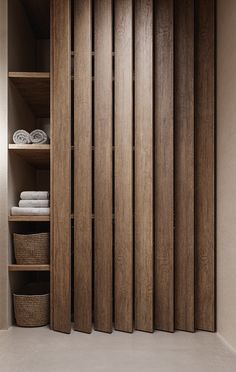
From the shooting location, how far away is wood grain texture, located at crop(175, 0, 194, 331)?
8.87 ft

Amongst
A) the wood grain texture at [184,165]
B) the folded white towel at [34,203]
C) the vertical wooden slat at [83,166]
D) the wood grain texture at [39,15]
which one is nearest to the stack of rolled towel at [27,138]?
the vertical wooden slat at [83,166]

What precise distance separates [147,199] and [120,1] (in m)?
1.24

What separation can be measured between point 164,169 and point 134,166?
0.19 m

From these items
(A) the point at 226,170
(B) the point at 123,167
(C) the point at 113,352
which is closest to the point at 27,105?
(B) the point at 123,167

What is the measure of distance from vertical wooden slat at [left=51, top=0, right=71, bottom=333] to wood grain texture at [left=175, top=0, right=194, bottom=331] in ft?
2.22

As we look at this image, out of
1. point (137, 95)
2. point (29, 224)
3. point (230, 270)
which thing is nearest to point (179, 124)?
point (137, 95)

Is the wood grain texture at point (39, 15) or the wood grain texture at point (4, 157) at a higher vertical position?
the wood grain texture at point (39, 15)

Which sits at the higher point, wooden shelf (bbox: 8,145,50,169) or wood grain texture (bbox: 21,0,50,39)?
wood grain texture (bbox: 21,0,50,39)

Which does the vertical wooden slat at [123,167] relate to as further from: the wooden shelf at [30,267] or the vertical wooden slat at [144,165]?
the wooden shelf at [30,267]

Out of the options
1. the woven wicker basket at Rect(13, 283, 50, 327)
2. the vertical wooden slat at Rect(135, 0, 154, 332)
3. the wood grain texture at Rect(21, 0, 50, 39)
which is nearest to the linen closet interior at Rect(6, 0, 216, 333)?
the vertical wooden slat at Rect(135, 0, 154, 332)

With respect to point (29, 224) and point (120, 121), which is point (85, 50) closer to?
point (120, 121)

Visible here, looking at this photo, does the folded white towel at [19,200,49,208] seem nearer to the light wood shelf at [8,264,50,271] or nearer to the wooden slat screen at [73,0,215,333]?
the wooden slat screen at [73,0,215,333]

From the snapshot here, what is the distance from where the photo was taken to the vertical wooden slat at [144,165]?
2.68 meters

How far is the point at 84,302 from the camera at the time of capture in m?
2.71
